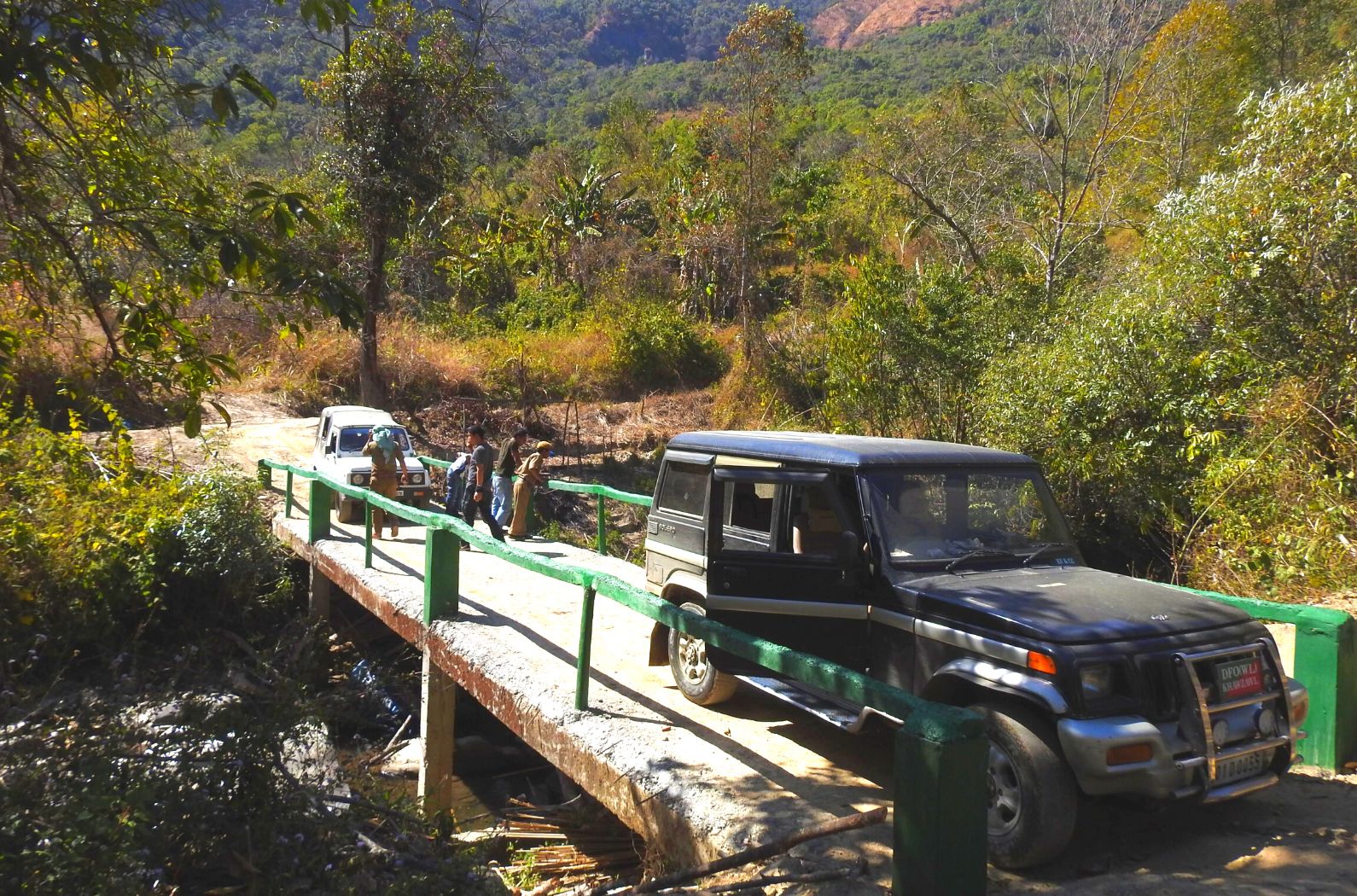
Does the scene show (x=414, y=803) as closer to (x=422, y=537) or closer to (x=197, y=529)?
(x=197, y=529)

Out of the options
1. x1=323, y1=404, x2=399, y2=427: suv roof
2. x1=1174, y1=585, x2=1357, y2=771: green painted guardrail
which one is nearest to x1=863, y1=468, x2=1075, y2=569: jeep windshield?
x1=1174, y1=585, x2=1357, y2=771: green painted guardrail

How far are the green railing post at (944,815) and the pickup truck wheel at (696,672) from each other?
104 inches

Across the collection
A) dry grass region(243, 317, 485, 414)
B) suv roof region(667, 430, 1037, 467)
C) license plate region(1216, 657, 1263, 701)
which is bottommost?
license plate region(1216, 657, 1263, 701)

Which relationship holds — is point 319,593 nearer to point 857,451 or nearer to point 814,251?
point 857,451

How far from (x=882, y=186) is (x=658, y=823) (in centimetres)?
2898

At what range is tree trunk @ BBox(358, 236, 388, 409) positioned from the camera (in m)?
20.5

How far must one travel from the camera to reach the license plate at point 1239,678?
4.16 m

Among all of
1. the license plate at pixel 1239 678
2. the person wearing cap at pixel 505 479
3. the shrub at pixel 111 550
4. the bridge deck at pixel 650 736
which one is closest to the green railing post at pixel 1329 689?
the license plate at pixel 1239 678

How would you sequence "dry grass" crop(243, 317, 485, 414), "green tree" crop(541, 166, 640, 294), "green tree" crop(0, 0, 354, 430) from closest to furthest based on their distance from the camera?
"green tree" crop(0, 0, 354, 430)
"dry grass" crop(243, 317, 485, 414)
"green tree" crop(541, 166, 640, 294)

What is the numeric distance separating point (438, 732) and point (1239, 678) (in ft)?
19.2

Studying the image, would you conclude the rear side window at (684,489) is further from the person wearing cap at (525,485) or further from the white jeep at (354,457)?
the white jeep at (354,457)

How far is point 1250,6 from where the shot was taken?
27.9 metres

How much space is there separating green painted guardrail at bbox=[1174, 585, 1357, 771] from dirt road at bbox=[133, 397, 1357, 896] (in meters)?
0.14

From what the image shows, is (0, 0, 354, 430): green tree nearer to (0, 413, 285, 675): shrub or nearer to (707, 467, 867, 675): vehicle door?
(707, 467, 867, 675): vehicle door
